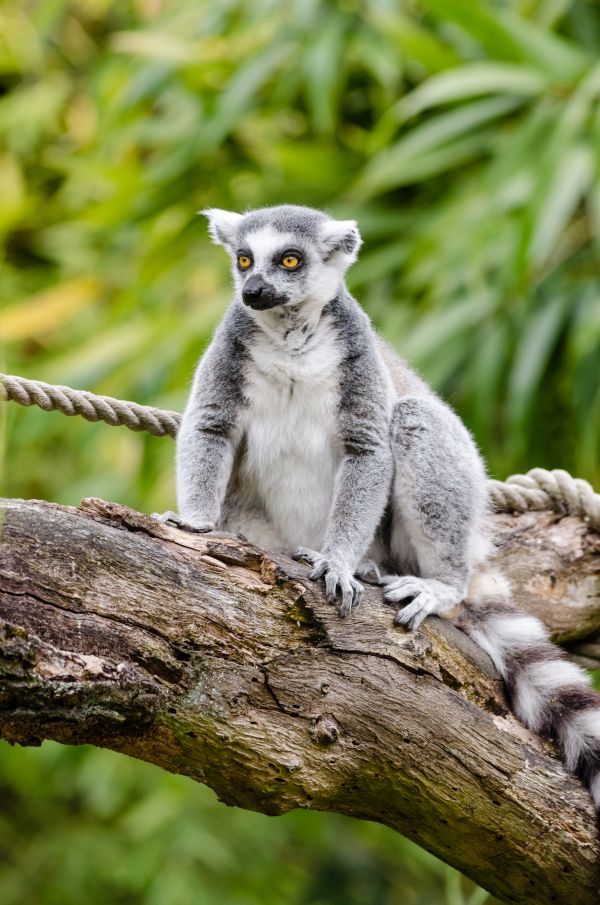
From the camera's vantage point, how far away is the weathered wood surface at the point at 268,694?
8.16ft

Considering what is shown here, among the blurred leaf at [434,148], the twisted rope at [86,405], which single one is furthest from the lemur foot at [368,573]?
the blurred leaf at [434,148]

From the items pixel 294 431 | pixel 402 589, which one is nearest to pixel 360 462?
pixel 294 431

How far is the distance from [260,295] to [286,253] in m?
0.31

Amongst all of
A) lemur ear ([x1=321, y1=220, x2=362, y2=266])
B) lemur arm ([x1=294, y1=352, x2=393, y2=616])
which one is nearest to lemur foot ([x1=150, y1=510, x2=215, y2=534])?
lemur arm ([x1=294, y1=352, x2=393, y2=616])

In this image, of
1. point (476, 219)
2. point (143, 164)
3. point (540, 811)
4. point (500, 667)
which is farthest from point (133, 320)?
point (540, 811)

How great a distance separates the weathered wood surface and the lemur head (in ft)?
3.41

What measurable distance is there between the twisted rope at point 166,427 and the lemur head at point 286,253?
550mm

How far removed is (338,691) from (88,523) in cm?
81

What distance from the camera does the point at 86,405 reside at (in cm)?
352

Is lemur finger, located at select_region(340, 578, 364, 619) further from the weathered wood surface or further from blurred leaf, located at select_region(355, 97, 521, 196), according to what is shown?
blurred leaf, located at select_region(355, 97, 521, 196)

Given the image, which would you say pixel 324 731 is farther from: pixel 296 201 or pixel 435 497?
pixel 296 201

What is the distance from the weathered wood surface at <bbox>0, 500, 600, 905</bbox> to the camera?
2487 mm

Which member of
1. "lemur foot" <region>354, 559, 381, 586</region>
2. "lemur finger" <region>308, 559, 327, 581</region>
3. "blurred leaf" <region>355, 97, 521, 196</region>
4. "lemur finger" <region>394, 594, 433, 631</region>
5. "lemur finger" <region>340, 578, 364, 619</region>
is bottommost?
"lemur foot" <region>354, 559, 381, 586</region>

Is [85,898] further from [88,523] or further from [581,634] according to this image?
[88,523]
